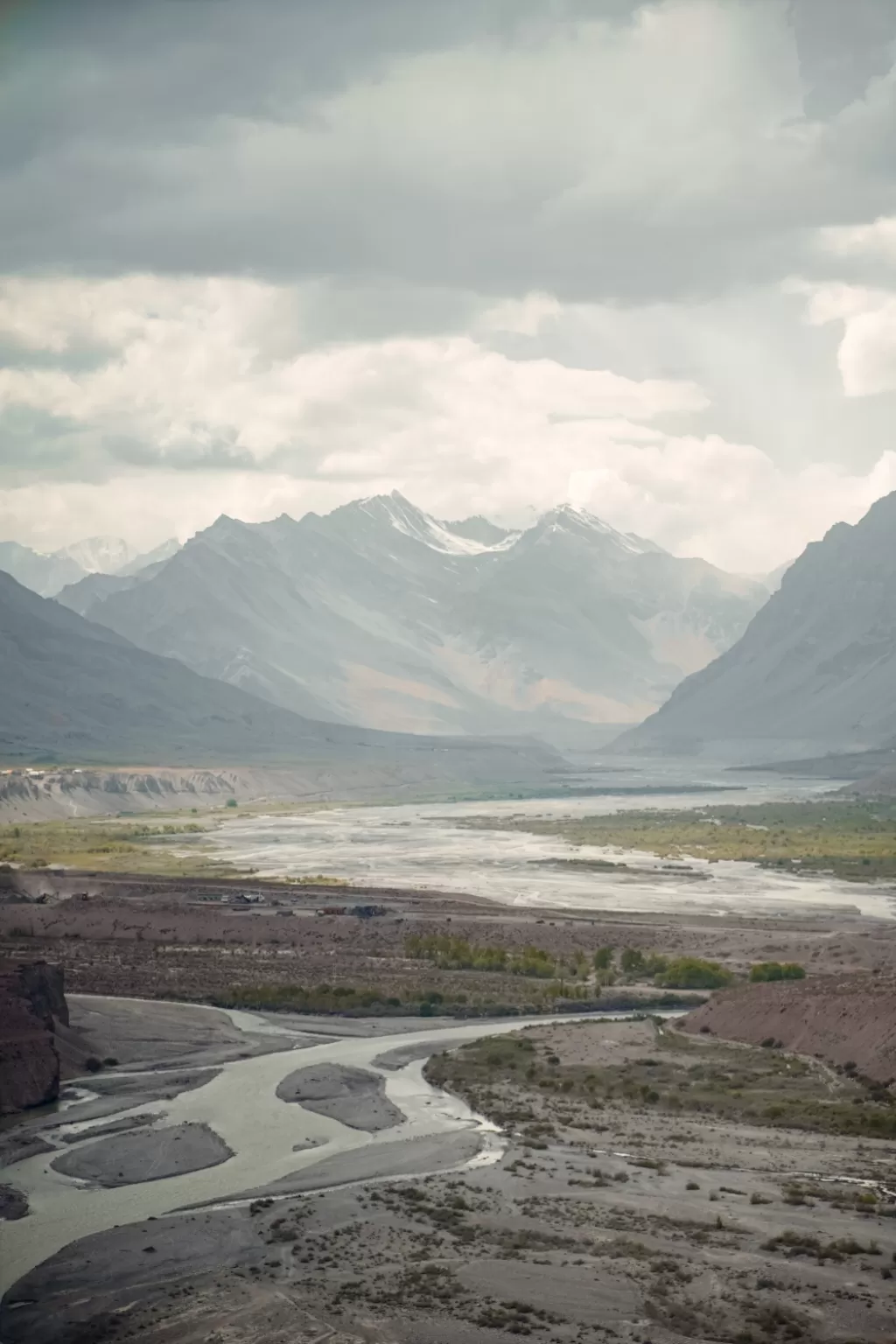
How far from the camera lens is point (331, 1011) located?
245ft

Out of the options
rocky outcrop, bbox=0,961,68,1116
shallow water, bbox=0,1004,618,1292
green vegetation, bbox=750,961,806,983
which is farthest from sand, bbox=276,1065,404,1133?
green vegetation, bbox=750,961,806,983

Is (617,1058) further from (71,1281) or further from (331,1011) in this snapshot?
(71,1281)

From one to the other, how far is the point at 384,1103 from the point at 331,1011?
62.2ft

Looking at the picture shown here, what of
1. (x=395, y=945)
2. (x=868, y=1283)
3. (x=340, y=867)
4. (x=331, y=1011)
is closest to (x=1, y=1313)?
(x=868, y=1283)

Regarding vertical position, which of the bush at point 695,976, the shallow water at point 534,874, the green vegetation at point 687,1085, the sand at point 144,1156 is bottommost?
the sand at point 144,1156

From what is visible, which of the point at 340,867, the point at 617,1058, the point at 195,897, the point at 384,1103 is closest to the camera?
the point at 384,1103

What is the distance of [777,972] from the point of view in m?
79.6

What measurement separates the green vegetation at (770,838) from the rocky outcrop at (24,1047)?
84953 mm

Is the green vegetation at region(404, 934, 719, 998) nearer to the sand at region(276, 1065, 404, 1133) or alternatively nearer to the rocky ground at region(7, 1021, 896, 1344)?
the sand at region(276, 1065, 404, 1133)

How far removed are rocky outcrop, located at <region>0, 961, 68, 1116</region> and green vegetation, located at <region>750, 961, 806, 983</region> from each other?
116ft

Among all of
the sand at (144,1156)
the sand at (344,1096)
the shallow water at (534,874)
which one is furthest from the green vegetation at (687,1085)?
the shallow water at (534,874)

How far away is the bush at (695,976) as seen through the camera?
3187 inches

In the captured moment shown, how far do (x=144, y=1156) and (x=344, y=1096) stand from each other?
997 cm

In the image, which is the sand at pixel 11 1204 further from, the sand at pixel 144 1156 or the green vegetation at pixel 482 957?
the green vegetation at pixel 482 957
